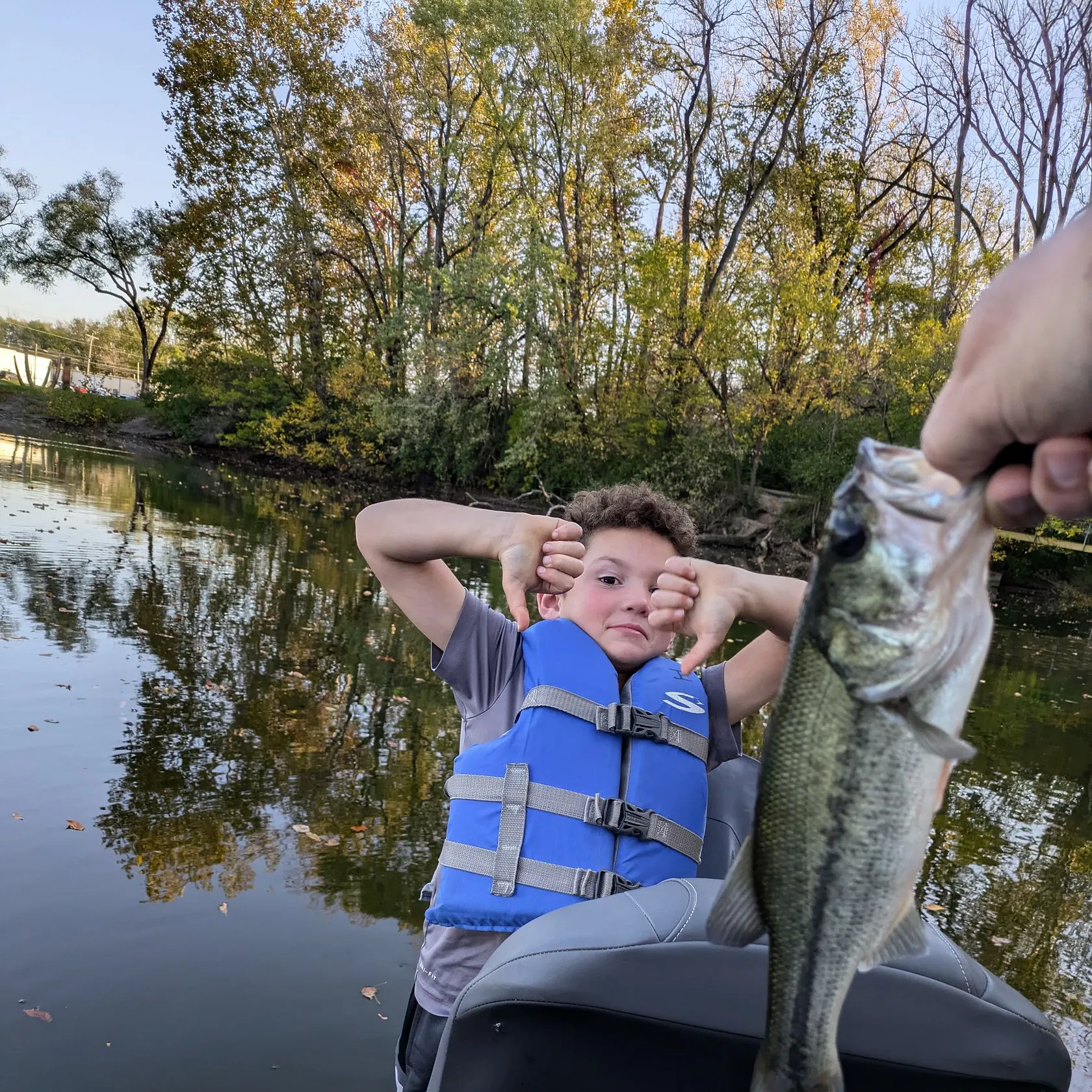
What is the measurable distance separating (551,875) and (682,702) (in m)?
0.74

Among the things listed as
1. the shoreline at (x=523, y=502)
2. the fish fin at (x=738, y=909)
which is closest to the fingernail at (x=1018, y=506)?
the fish fin at (x=738, y=909)

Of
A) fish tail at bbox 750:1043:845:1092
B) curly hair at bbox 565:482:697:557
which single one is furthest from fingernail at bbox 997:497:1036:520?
curly hair at bbox 565:482:697:557

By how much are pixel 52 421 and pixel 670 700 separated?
42098 millimetres

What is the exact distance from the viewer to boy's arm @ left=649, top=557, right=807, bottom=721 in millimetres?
2479

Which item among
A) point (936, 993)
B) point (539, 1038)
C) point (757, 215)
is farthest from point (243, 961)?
point (757, 215)

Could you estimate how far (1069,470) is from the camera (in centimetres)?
99

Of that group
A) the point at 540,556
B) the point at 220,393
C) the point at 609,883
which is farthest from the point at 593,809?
the point at 220,393

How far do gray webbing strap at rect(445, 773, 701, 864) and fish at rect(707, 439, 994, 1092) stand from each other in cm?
124

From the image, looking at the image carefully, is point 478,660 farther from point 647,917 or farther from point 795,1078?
point 795,1078

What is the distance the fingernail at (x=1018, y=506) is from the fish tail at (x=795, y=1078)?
3.03ft

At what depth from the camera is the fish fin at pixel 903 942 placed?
4.63 ft

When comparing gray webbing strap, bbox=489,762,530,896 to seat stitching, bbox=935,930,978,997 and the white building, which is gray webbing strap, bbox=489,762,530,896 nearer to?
seat stitching, bbox=935,930,978,997

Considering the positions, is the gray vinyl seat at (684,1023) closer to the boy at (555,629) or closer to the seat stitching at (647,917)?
the seat stitching at (647,917)

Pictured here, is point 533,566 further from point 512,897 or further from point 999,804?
point 999,804
